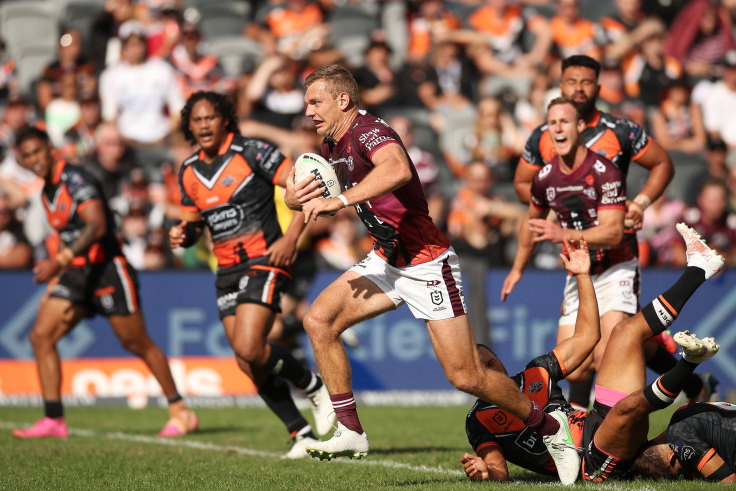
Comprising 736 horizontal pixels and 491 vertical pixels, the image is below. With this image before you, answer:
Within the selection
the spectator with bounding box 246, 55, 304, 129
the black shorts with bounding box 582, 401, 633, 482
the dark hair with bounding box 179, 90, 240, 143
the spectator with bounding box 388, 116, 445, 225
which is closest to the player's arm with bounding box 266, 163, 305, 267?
the dark hair with bounding box 179, 90, 240, 143

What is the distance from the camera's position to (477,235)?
1358 centimetres

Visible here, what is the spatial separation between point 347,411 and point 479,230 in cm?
749

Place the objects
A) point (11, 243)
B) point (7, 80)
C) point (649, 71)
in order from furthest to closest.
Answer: point (7, 80) → point (649, 71) → point (11, 243)

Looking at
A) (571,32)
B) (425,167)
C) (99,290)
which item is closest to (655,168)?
(99,290)

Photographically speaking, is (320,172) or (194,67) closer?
(320,172)

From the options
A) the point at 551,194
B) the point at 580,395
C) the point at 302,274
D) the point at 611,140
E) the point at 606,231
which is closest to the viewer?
the point at 606,231

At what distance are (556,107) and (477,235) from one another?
20.3 feet

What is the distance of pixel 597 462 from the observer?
20.7 ft

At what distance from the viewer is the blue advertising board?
487 inches

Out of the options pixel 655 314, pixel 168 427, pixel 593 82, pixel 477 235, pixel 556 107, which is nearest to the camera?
pixel 655 314

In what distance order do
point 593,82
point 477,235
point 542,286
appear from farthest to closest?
point 477,235 < point 542,286 < point 593,82

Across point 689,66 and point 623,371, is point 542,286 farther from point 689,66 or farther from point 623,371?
point 689,66

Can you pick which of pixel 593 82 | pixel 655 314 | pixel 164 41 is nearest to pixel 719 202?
pixel 593 82

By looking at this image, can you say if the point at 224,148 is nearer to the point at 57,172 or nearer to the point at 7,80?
the point at 57,172
